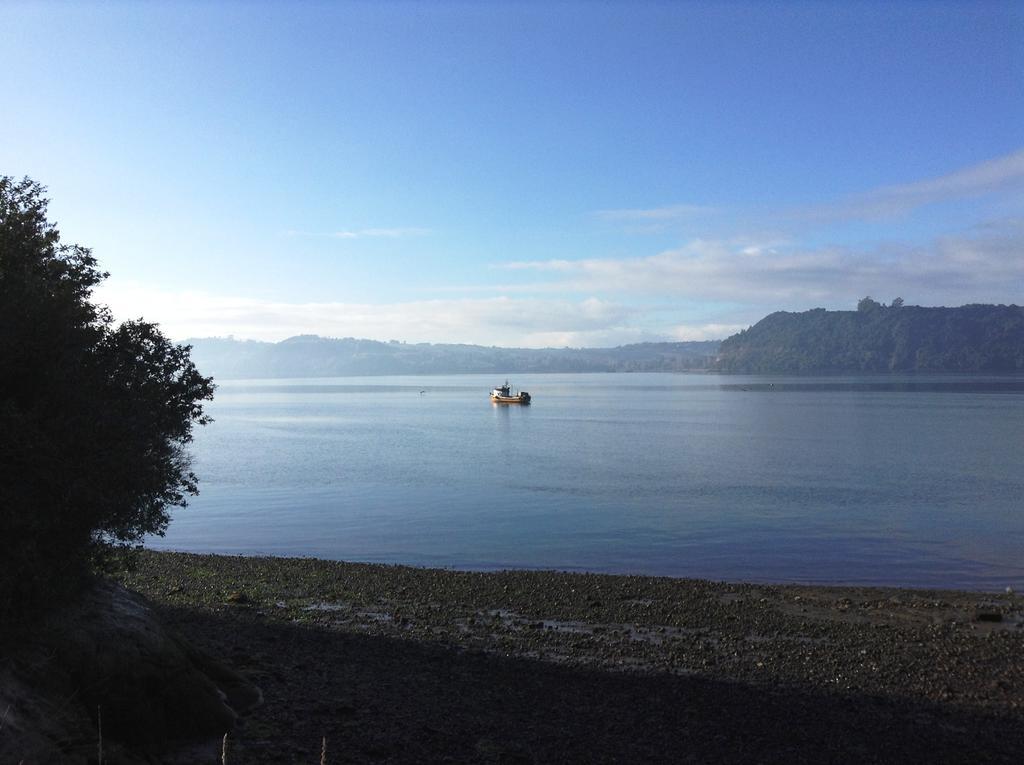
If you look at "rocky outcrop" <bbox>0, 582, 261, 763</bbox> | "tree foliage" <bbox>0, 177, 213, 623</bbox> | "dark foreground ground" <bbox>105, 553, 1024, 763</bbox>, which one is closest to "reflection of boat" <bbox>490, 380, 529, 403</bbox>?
"dark foreground ground" <bbox>105, 553, 1024, 763</bbox>

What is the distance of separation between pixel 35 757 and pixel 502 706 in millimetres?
6806

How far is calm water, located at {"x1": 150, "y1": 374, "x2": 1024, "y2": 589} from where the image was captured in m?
27.9

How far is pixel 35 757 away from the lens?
6812 mm

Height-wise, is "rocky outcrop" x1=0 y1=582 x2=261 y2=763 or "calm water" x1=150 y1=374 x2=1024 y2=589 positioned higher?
"rocky outcrop" x1=0 y1=582 x2=261 y2=763

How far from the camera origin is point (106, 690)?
8602 mm

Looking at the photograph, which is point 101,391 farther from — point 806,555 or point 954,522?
point 954,522

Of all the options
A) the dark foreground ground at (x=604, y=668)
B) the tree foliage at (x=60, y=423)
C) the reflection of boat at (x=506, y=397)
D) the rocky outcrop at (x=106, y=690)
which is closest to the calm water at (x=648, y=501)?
the dark foreground ground at (x=604, y=668)

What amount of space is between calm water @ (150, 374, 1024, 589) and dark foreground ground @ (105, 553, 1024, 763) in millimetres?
5731

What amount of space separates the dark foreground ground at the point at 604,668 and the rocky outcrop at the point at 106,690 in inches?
23.6

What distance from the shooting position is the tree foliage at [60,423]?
879cm

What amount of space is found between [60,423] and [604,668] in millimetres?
9984

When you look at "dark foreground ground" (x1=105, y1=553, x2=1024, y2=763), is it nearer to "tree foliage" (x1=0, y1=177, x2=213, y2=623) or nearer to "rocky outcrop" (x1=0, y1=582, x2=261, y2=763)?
"rocky outcrop" (x1=0, y1=582, x2=261, y2=763)

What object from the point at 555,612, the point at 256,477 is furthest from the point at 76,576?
the point at 256,477

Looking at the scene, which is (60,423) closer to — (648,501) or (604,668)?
(604,668)
